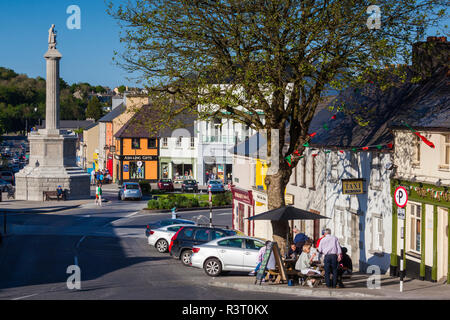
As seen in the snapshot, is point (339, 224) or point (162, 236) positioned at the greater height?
point (339, 224)

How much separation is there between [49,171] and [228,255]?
40.0 meters

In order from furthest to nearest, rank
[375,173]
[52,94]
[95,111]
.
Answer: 1. [95,111]
2. [52,94]
3. [375,173]

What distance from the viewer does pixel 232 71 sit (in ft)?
81.6

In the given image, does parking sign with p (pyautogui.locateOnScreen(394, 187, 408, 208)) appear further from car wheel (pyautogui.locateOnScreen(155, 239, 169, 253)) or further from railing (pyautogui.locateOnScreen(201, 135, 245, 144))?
railing (pyautogui.locateOnScreen(201, 135, 245, 144))

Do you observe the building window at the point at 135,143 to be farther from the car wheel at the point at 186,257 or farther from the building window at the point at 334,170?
the car wheel at the point at 186,257

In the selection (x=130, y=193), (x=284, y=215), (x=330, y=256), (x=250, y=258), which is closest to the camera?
(x=330, y=256)

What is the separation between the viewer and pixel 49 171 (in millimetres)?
62312

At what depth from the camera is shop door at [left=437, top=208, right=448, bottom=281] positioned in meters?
22.2

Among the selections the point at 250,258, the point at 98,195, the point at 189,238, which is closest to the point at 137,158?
the point at 98,195

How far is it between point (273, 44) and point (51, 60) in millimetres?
41617

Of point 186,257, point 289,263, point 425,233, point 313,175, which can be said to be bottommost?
point 186,257

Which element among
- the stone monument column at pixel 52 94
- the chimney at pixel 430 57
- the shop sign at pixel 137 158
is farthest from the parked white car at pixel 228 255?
the shop sign at pixel 137 158

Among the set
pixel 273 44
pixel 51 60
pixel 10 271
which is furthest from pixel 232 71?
pixel 51 60

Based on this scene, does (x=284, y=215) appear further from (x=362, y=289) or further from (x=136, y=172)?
(x=136, y=172)
